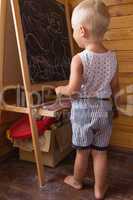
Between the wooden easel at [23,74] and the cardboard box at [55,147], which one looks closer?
the wooden easel at [23,74]

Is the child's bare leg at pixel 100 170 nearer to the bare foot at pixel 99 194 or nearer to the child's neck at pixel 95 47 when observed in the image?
the bare foot at pixel 99 194

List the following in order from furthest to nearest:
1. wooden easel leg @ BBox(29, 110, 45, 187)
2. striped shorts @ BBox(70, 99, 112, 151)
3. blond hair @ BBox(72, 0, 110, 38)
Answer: wooden easel leg @ BBox(29, 110, 45, 187)
striped shorts @ BBox(70, 99, 112, 151)
blond hair @ BBox(72, 0, 110, 38)

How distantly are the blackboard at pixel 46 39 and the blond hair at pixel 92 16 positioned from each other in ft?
1.15

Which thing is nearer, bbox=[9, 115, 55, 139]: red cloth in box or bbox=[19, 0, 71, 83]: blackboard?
bbox=[19, 0, 71, 83]: blackboard

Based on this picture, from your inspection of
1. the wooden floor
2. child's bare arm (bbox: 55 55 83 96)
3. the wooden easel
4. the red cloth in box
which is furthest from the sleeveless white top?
the wooden floor

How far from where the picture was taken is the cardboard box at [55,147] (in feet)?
5.46

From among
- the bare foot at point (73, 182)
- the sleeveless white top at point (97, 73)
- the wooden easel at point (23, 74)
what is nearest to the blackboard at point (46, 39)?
the wooden easel at point (23, 74)

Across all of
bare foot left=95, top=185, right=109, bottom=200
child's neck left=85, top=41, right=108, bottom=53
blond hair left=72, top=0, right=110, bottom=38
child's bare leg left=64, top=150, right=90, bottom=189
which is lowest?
bare foot left=95, top=185, right=109, bottom=200

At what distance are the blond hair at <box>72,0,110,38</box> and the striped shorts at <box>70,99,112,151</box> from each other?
34cm

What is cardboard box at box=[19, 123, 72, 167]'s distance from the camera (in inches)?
65.6

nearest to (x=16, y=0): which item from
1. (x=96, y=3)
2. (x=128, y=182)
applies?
(x=96, y=3)

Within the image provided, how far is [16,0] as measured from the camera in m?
1.40

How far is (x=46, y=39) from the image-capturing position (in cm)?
166

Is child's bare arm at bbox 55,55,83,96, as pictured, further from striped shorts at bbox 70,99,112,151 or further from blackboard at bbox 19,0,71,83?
blackboard at bbox 19,0,71,83
